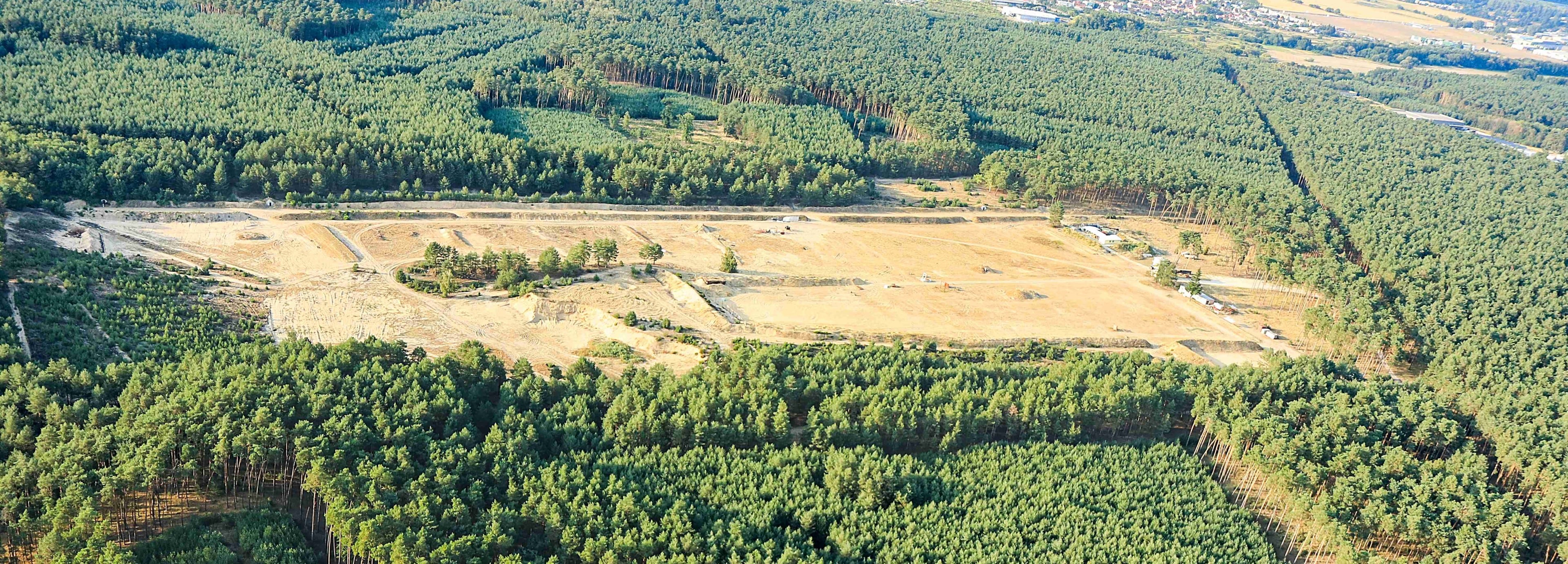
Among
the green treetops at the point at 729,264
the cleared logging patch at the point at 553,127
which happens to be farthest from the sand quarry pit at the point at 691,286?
the cleared logging patch at the point at 553,127

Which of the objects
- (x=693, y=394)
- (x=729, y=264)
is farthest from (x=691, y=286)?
(x=693, y=394)

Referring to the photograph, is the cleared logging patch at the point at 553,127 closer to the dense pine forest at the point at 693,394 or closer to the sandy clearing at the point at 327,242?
the dense pine forest at the point at 693,394

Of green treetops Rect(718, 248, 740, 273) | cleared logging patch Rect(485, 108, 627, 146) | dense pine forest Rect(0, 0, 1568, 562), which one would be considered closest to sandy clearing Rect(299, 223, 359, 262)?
dense pine forest Rect(0, 0, 1568, 562)

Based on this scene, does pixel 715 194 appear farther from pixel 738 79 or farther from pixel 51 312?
pixel 51 312

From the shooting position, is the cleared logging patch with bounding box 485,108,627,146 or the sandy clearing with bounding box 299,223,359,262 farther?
the cleared logging patch with bounding box 485,108,627,146

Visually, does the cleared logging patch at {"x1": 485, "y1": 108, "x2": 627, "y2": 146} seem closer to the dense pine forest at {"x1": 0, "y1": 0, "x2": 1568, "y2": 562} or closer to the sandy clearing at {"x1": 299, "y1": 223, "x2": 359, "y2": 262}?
the dense pine forest at {"x1": 0, "y1": 0, "x2": 1568, "y2": 562}

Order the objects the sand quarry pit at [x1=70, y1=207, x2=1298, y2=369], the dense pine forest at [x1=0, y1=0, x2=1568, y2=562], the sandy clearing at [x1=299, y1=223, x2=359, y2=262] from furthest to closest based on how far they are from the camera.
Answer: the sandy clearing at [x1=299, y1=223, x2=359, y2=262]
the sand quarry pit at [x1=70, y1=207, x2=1298, y2=369]
the dense pine forest at [x1=0, y1=0, x2=1568, y2=562]
